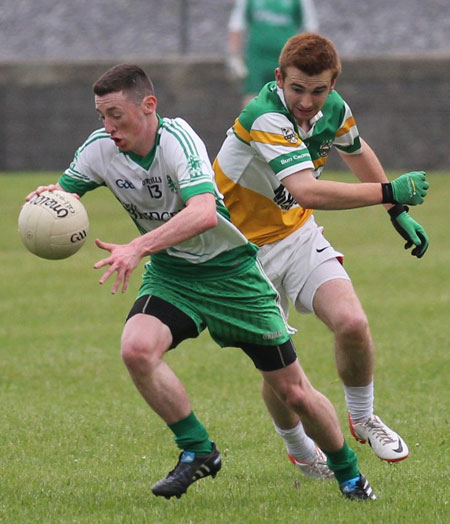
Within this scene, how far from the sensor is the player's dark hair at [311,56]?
638 cm

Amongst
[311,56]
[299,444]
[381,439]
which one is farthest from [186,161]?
[381,439]

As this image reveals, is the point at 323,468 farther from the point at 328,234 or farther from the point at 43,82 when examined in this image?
the point at 43,82

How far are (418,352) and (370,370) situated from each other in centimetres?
376

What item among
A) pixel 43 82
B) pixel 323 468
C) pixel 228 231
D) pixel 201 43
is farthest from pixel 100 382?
pixel 201 43

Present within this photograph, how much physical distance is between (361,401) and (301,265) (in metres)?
0.83

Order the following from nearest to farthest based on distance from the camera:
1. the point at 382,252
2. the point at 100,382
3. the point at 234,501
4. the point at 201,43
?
1. the point at 234,501
2. the point at 100,382
3. the point at 382,252
4. the point at 201,43

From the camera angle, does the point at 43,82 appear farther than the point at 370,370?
Yes

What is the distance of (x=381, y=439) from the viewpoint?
6.77 metres

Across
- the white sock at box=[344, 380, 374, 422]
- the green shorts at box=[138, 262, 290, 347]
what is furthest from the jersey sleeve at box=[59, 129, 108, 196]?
the white sock at box=[344, 380, 374, 422]

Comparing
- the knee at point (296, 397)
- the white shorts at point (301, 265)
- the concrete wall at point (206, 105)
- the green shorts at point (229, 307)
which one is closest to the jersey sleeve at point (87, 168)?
the green shorts at point (229, 307)

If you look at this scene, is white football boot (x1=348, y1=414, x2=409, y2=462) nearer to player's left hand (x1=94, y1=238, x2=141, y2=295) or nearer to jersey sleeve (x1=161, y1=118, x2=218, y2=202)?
jersey sleeve (x1=161, y1=118, x2=218, y2=202)

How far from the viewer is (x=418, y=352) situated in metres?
10.5

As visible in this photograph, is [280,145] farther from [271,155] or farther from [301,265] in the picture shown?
[301,265]

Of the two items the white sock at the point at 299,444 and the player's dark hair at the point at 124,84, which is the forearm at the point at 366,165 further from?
the player's dark hair at the point at 124,84
